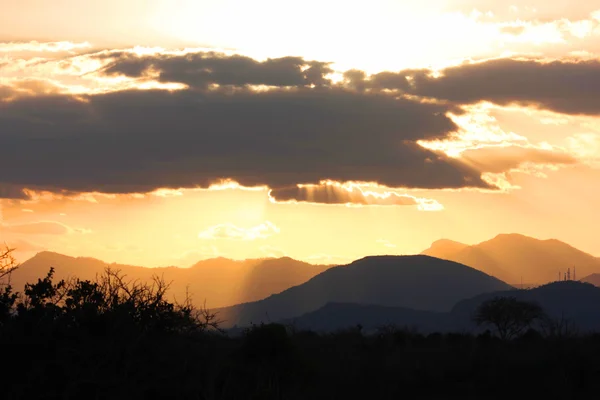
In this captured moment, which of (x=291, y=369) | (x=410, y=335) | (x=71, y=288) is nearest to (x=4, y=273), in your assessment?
(x=71, y=288)

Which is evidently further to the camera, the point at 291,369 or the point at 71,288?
the point at 291,369

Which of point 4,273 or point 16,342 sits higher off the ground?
point 4,273

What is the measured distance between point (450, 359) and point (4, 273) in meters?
28.4

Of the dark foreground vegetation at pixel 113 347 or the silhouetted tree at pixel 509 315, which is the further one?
the silhouetted tree at pixel 509 315

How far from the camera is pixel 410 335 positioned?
A: 69.4 metres

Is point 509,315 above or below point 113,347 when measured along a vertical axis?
above

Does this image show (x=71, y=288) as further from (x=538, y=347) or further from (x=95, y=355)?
(x=538, y=347)

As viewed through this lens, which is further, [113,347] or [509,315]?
[509,315]

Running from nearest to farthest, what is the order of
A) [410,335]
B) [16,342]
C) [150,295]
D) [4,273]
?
[16,342] < [150,295] < [4,273] < [410,335]

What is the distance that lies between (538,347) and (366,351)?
12.1 m

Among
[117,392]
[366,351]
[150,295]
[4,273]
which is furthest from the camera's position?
[366,351]

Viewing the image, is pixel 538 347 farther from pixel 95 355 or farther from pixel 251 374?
pixel 95 355

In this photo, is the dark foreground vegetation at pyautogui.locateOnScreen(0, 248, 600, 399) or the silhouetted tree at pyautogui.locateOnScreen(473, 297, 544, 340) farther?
the silhouetted tree at pyautogui.locateOnScreen(473, 297, 544, 340)

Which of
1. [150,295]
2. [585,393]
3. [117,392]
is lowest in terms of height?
[585,393]
